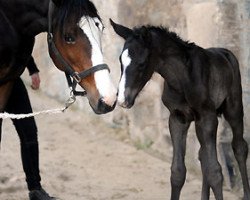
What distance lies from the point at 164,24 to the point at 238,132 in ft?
5.21

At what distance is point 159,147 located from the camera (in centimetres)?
535

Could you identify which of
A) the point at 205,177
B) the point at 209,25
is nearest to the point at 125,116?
the point at 209,25

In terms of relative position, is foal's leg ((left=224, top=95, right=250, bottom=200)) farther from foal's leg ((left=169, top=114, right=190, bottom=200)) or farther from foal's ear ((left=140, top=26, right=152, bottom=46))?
foal's ear ((left=140, top=26, right=152, bottom=46))

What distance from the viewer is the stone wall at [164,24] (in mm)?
4336

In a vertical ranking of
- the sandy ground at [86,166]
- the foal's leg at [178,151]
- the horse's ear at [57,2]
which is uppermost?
the horse's ear at [57,2]

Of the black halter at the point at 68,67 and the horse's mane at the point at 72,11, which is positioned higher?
the horse's mane at the point at 72,11

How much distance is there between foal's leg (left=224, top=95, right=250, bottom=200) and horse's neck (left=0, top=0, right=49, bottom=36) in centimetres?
145

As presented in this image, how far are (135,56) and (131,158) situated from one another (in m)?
2.25

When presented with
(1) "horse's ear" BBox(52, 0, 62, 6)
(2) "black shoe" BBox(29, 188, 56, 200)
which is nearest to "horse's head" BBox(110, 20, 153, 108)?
(1) "horse's ear" BBox(52, 0, 62, 6)

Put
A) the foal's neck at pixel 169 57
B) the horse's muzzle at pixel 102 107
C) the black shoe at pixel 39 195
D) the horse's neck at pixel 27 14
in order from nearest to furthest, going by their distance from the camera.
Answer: the horse's muzzle at pixel 102 107
the horse's neck at pixel 27 14
the foal's neck at pixel 169 57
the black shoe at pixel 39 195

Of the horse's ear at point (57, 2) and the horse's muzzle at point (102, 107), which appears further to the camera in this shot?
the horse's ear at point (57, 2)

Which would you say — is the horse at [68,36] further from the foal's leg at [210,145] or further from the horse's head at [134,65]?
the foal's leg at [210,145]

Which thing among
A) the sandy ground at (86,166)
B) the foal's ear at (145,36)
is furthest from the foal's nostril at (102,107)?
the sandy ground at (86,166)

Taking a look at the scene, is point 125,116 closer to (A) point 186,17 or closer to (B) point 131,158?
(B) point 131,158
